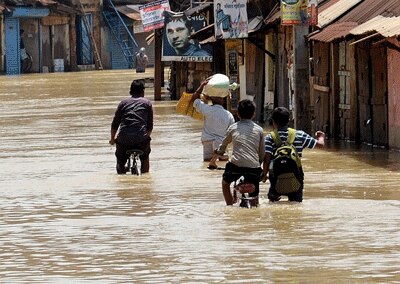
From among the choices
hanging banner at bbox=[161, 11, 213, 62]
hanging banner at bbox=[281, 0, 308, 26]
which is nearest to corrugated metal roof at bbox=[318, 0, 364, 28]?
hanging banner at bbox=[281, 0, 308, 26]

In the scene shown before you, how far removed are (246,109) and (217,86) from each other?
3043mm

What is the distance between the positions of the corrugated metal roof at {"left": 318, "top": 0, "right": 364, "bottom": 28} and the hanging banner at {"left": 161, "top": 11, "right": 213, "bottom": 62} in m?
11.9

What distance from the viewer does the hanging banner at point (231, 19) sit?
86.6 ft

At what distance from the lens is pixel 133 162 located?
16938mm

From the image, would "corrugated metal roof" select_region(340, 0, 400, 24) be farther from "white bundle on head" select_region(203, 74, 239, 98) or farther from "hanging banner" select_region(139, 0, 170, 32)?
"hanging banner" select_region(139, 0, 170, 32)

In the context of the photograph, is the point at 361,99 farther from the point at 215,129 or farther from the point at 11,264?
the point at 11,264

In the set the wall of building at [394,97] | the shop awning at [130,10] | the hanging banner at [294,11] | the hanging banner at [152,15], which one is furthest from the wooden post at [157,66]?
the shop awning at [130,10]

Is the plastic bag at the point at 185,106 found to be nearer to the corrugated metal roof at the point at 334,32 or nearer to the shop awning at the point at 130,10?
the corrugated metal roof at the point at 334,32

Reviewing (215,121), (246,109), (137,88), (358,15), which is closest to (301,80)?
(358,15)

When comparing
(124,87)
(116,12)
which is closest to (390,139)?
(124,87)

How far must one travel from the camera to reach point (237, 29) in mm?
26625

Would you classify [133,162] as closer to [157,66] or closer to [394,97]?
[394,97]

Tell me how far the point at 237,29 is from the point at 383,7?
626cm

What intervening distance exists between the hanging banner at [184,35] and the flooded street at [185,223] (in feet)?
46.8
